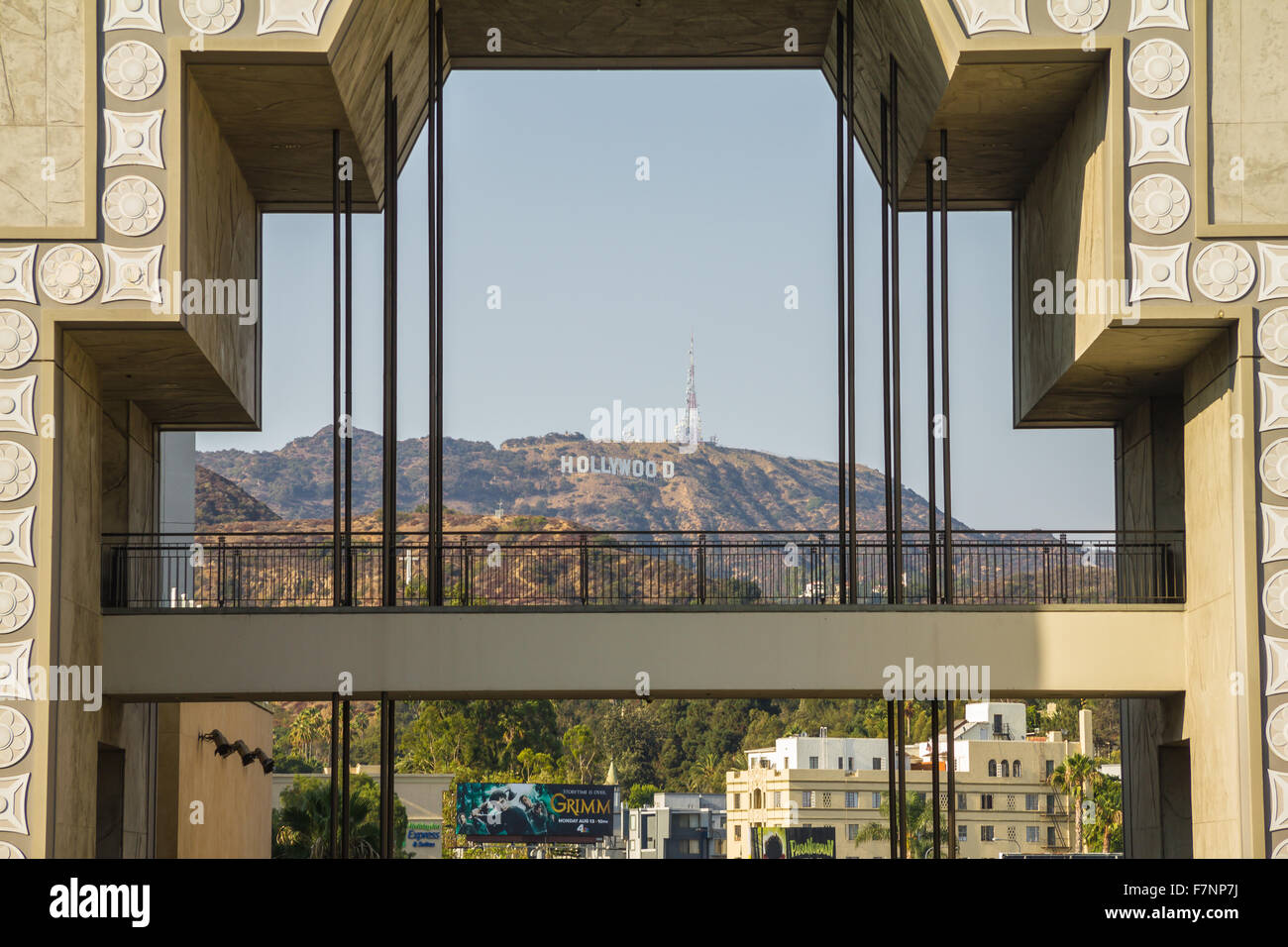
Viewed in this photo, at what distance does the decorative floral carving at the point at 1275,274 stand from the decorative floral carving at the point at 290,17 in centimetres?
1116

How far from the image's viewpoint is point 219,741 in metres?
29.0

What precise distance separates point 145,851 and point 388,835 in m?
6.71

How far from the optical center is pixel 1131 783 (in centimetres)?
2594

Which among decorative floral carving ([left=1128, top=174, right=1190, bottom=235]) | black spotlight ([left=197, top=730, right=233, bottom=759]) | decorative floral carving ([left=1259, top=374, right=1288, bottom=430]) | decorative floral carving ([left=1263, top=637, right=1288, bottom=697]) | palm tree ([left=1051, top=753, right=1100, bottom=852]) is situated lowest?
palm tree ([left=1051, top=753, right=1100, bottom=852])

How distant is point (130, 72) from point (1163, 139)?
38.9ft

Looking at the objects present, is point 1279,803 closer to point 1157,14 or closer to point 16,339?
point 1157,14

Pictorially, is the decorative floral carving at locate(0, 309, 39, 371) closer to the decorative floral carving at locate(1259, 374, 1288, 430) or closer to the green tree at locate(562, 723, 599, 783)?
the decorative floral carving at locate(1259, 374, 1288, 430)

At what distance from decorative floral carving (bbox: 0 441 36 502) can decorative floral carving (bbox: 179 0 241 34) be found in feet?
17.1

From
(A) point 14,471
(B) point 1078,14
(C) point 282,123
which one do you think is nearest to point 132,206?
(A) point 14,471

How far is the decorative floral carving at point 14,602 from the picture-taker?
18266 mm

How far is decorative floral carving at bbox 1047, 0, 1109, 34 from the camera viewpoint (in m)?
19.5

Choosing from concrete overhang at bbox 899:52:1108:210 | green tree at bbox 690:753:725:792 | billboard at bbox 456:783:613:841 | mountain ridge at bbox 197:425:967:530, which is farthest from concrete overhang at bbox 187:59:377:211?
mountain ridge at bbox 197:425:967:530

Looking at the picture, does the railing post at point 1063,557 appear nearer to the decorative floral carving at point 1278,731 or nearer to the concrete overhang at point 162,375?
the decorative floral carving at point 1278,731
